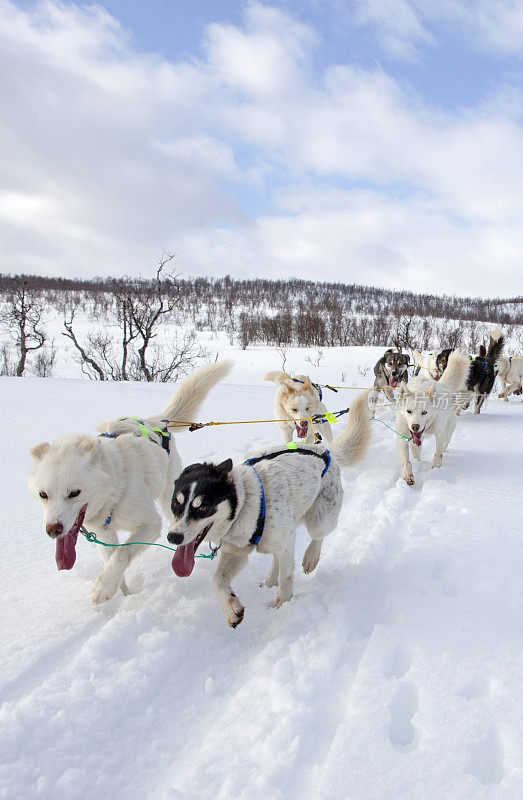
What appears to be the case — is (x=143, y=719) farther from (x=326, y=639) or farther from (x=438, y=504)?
(x=438, y=504)

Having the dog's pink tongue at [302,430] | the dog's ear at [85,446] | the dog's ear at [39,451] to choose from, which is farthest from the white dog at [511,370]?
the dog's ear at [39,451]

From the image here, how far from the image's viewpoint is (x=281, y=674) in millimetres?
1845

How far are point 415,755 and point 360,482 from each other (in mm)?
3063

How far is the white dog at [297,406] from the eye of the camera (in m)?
5.06

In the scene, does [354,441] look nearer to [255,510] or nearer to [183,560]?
[255,510]

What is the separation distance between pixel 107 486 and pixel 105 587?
0.54 meters

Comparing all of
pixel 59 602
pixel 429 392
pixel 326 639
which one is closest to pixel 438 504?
pixel 429 392

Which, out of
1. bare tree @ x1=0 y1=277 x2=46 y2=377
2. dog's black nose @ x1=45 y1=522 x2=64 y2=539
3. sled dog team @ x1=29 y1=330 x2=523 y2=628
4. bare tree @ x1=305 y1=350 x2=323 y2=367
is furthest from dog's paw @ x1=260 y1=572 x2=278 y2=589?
bare tree @ x1=305 y1=350 x2=323 y2=367

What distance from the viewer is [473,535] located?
306 centimetres

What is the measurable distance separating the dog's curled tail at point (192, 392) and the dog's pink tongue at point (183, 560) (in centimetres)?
167

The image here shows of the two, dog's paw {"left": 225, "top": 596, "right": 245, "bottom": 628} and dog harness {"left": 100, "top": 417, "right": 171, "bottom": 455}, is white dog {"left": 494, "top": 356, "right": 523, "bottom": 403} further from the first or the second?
dog's paw {"left": 225, "top": 596, "right": 245, "bottom": 628}

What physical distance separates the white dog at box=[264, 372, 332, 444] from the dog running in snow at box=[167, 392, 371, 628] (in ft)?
6.92

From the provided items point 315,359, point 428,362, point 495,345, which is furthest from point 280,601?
→ point 315,359

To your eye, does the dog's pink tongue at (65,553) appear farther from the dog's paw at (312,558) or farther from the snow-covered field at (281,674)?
the dog's paw at (312,558)
